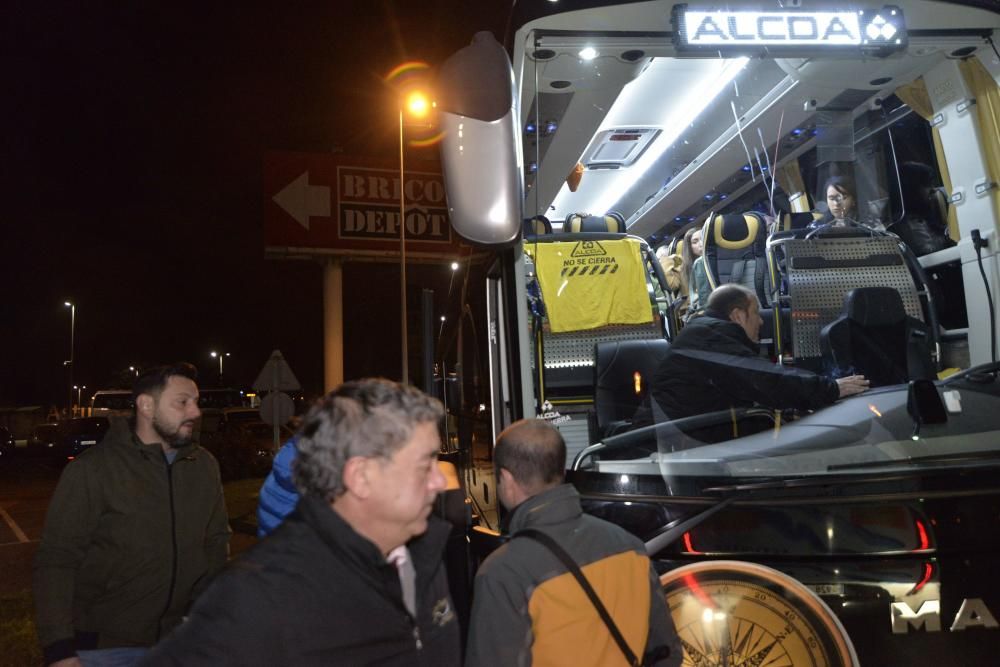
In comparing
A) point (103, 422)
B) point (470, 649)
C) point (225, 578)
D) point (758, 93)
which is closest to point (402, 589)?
point (225, 578)

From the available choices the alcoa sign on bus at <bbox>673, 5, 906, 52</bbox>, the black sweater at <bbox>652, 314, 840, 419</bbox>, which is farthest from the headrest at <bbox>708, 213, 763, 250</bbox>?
the alcoa sign on bus at <bbox>673, 5, 906, 52</bbox>

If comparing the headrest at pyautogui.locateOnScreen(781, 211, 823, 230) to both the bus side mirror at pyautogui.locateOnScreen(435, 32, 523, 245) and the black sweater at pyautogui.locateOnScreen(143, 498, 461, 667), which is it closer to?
the bus side mirror at pyautogui.locateOnScreen(435, 32, 523, 245)

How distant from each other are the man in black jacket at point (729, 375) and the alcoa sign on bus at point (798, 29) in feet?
3.38

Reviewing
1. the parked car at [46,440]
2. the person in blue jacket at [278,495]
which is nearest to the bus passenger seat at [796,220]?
the person in blue jacket at [278,495]

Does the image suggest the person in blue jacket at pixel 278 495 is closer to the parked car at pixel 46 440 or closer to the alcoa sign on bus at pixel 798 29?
the alcoa sign on bus at pixel 798 29

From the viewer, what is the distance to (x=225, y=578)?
1397 millimetres

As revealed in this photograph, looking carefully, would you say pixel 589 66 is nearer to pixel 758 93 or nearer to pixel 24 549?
pixel 758 93

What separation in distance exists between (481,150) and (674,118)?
2484 mm

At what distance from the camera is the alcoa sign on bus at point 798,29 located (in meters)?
3.23

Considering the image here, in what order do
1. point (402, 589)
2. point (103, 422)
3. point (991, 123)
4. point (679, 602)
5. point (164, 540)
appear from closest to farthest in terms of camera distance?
point (402, 589), point (679, 602), point (164, 540), point (991, 123), point (103, 422)

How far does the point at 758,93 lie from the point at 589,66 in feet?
4.06

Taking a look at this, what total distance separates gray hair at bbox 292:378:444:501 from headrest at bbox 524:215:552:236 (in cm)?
234

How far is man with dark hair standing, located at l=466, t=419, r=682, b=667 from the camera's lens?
216 cm

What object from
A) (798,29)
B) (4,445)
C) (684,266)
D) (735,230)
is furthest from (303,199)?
(4,445)
